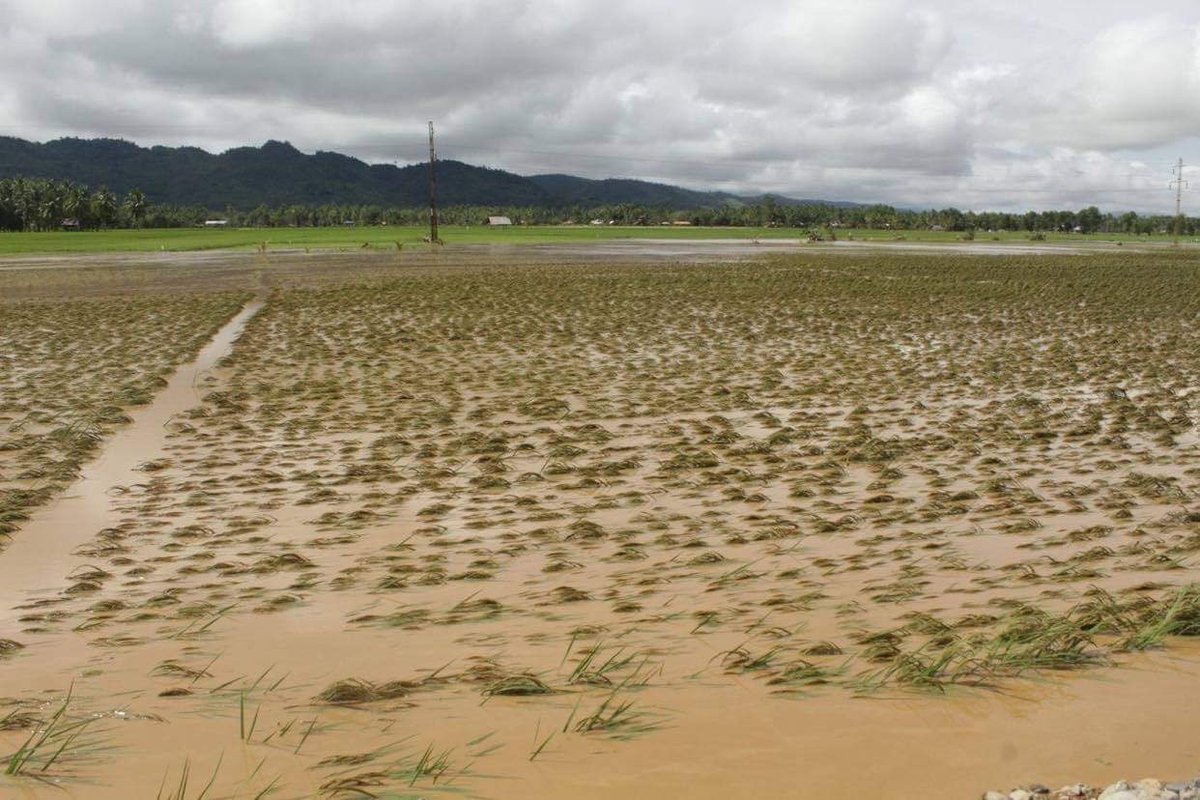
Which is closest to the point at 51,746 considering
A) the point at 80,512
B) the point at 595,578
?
the point at 595,578

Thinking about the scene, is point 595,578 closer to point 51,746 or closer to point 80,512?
point 51,746

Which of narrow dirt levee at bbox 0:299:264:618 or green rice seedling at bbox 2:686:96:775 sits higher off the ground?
narrow dirt levee at bbox 0:299:264:618

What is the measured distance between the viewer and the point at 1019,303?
32000mm

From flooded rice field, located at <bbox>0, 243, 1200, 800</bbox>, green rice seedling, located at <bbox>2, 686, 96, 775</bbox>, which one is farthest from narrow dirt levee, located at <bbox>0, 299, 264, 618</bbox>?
green rice seedling, located at <bbox>2, 686, 96, 775</bbox>

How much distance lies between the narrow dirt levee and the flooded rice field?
2.2 inches

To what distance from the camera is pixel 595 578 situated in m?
7.34

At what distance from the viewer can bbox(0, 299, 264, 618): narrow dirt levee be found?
24.2 ft

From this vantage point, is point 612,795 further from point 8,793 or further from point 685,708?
point 8,793

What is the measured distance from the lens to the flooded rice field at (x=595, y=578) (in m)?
4.72

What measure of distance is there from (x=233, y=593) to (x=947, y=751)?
495 cm

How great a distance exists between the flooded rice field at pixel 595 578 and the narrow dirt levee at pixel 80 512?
0.06 meters

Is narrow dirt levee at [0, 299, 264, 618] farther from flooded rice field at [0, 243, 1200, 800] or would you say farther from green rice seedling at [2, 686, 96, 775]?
green rice seedling at [2, 686, 96, 775]

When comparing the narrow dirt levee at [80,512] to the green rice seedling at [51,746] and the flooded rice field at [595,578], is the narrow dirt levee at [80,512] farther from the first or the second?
the green rice seedling at [51,746]

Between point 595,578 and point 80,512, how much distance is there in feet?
17.1
